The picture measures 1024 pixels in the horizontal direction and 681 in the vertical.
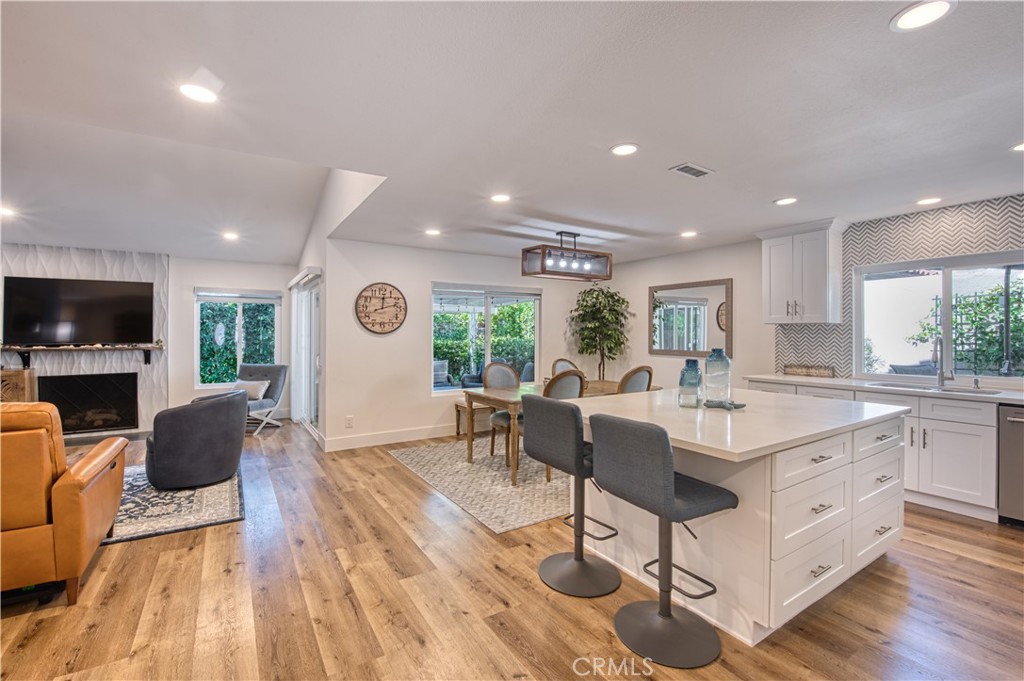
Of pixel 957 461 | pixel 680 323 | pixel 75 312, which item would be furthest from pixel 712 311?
pixel 75 312

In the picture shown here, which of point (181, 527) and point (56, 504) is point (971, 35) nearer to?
point (56, 504)

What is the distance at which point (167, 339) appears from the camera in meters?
6.15

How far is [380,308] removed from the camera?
518 cm

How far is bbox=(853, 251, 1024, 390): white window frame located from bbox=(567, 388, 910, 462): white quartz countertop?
1931 mm

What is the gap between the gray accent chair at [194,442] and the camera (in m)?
3.49

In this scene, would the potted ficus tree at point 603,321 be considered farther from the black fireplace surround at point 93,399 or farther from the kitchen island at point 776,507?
the black fireplace surround at point 93,399

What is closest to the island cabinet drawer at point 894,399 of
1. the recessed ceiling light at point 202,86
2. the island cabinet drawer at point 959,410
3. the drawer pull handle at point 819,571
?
the island cabinet drawer at point 959,410

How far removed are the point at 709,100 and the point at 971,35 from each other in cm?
83

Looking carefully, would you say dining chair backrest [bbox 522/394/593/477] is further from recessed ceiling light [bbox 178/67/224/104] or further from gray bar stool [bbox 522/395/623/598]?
recessed ceiling light [bbox 178/67/224/104]

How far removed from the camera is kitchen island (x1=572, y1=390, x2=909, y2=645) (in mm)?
1798

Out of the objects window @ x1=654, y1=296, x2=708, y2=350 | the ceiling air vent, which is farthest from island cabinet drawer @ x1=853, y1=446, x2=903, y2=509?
window @ x1=654, y1=296, x2=708, y2=350

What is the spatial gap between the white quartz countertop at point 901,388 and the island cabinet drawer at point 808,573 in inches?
75.1

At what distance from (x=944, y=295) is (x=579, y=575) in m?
3.93

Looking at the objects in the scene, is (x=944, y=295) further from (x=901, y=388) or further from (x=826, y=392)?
(x=826, y=392)
